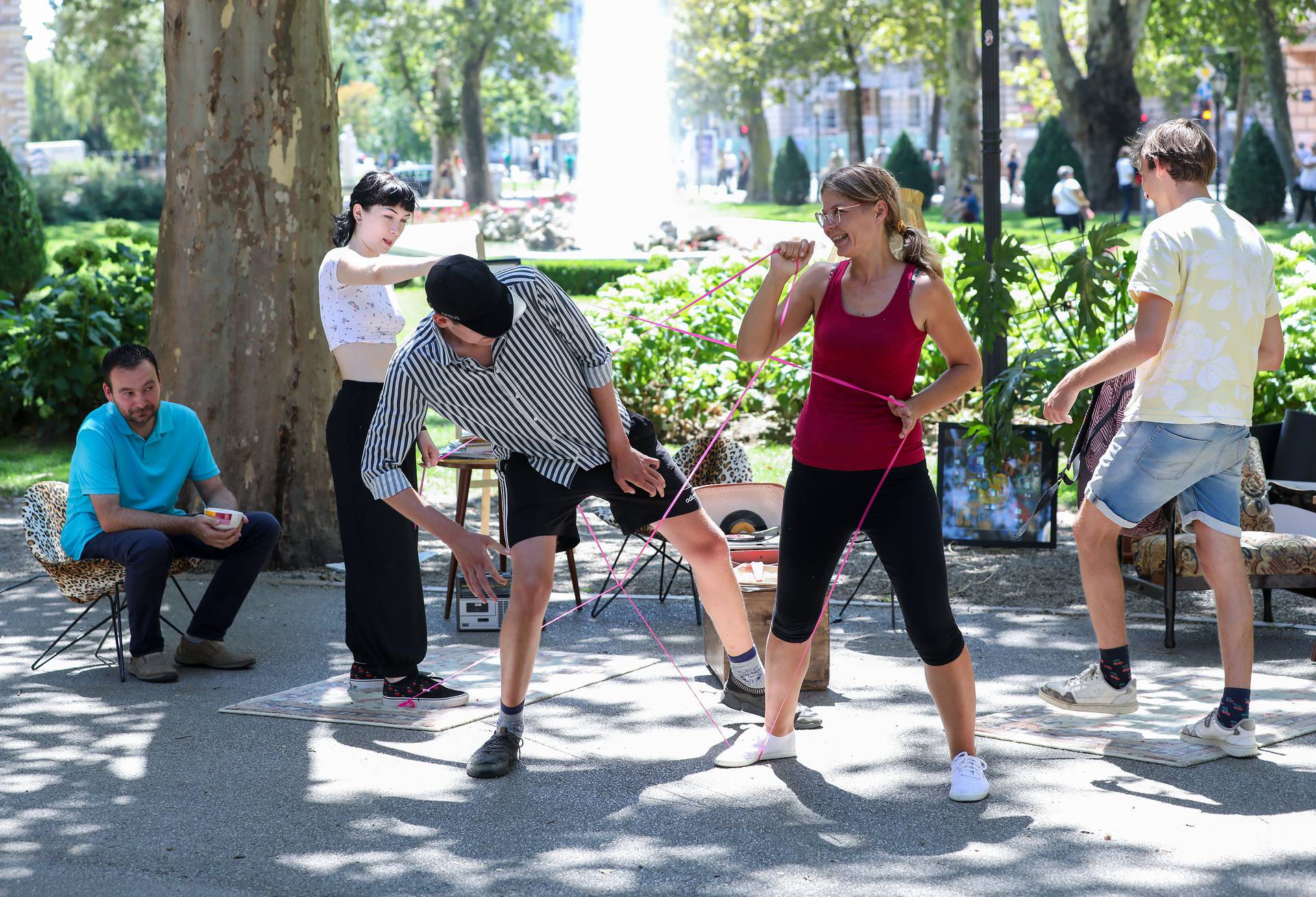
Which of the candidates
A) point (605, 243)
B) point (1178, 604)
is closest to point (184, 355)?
point (1178, 604)

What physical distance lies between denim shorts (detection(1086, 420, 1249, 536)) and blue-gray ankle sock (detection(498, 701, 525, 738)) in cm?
190

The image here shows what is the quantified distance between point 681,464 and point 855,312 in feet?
9.45

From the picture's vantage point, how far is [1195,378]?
14.7 feet

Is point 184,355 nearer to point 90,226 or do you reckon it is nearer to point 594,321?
point 594,321

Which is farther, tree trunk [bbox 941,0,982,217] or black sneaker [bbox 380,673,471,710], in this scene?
tree trunk [bbox 941,0,982,217]

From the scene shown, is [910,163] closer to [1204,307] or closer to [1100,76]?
[1100,76]

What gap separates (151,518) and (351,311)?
120 cm

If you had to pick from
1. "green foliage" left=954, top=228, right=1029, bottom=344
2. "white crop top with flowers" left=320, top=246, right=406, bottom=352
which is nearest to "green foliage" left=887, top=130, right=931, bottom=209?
"green foliage" left=954, top=228, right=1029, bottom=344

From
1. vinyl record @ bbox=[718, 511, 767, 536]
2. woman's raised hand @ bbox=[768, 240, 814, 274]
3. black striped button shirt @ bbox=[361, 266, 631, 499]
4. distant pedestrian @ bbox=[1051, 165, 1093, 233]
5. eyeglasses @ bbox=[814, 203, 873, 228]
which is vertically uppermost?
distant pedestrian @ bbox=[1051, 165, 1093, 233]

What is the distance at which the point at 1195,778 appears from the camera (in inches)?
172

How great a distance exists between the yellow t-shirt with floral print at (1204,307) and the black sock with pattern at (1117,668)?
0.86 metres

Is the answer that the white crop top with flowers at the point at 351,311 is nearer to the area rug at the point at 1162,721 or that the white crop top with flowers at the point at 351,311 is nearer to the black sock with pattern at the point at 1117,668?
the area rug at the point at 1162,721

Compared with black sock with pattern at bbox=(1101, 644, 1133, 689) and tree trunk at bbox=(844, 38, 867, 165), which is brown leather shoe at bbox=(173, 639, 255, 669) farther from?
tree trunk at bbox=(844, 38, 867, 165)

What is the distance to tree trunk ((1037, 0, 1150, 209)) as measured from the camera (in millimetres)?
27234
